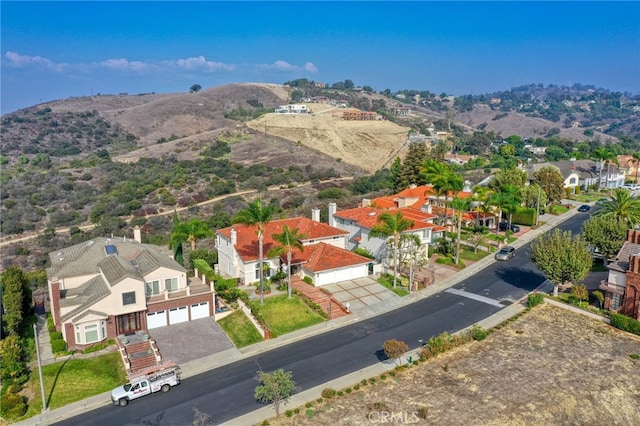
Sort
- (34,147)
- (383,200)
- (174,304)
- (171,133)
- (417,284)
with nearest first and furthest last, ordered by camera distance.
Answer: (174,304) → (417,284) → (383,200) → (34,147) → (171,133)

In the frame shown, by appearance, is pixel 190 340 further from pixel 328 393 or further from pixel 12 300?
pixel 12 300

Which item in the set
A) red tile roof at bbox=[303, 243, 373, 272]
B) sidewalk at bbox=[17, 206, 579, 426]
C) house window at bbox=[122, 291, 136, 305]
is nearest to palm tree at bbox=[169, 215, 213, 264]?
house window at bbox=[122, 291, 136, 305]

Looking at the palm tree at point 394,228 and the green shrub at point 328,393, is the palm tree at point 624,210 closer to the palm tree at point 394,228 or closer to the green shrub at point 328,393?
the palm tree at point 394,228

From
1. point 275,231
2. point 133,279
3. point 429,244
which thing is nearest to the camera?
point 133,279

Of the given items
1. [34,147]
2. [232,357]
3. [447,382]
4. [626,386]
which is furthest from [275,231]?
[34,147]

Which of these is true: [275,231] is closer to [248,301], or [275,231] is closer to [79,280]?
[248,301]

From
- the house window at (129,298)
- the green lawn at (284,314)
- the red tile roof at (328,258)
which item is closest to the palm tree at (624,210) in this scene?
the red tile roof at (328,258)
